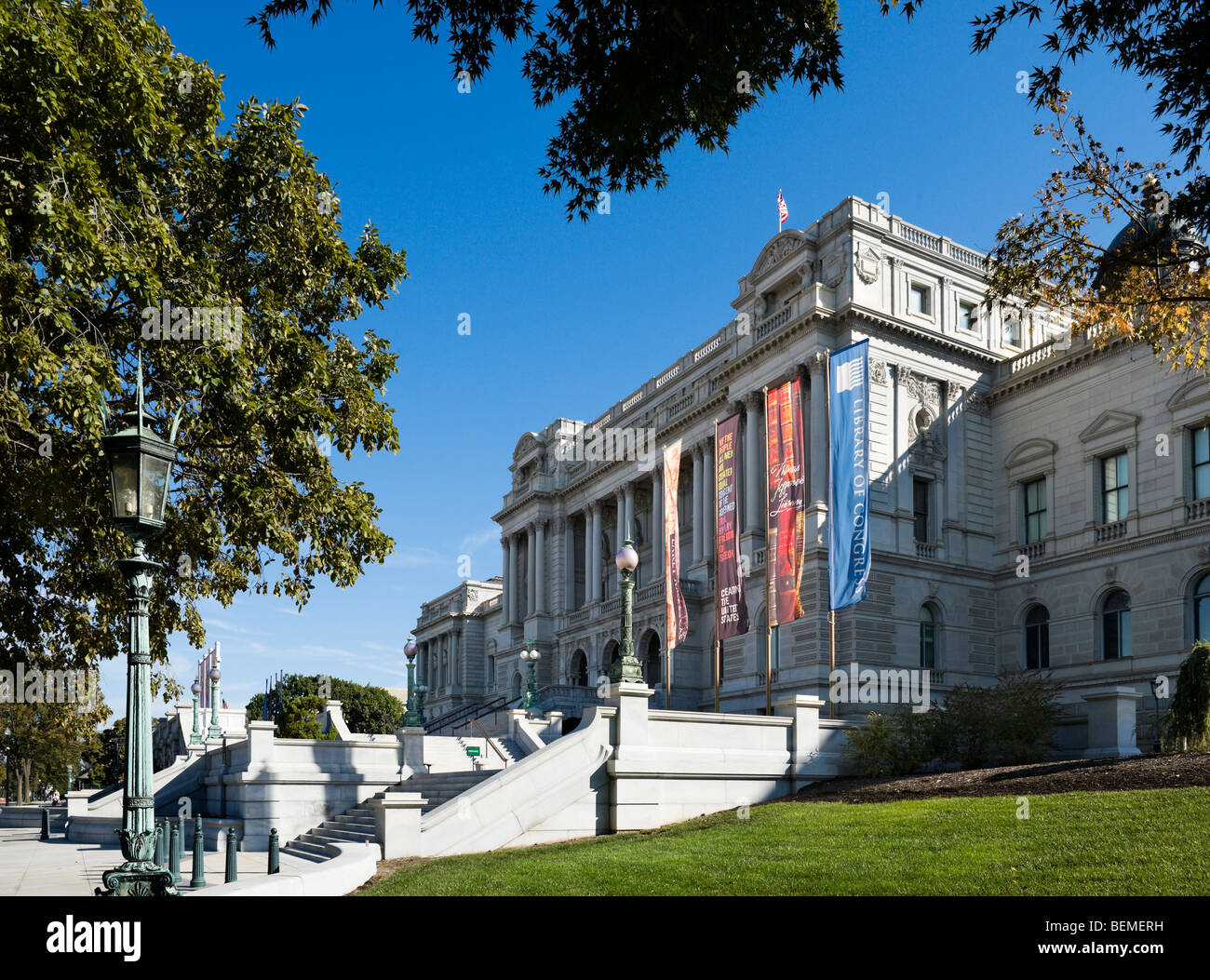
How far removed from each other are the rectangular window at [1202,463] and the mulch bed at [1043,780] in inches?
810

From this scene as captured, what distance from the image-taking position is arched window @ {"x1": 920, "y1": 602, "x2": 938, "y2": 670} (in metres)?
43.9

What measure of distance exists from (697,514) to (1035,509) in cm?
1572

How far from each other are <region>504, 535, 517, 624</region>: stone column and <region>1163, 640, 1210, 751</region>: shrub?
52.4 metres

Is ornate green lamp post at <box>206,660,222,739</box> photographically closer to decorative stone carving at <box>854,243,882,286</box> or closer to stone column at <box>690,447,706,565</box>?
stone column at <box>690,447,706,565</box>

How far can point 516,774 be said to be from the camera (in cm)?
2162

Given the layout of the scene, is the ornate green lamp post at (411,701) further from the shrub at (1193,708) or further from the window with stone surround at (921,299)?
the window with stone surround at (921,299)

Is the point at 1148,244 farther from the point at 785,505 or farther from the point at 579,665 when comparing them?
the point at 579,665

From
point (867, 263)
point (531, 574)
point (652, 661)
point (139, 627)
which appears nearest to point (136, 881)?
point (139, 627)

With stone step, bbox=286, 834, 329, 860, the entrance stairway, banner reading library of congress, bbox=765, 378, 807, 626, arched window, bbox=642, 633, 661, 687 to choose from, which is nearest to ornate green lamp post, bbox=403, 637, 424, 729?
the entrance stairway

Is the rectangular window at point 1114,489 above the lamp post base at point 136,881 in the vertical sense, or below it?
above

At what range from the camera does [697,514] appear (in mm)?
53875

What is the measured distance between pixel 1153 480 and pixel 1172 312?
81.9 feet

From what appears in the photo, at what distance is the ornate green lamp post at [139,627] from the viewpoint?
1021 centimetres

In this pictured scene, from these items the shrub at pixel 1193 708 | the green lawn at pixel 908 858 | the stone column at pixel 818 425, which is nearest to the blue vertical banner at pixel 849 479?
the stone column at pixel 818 425
